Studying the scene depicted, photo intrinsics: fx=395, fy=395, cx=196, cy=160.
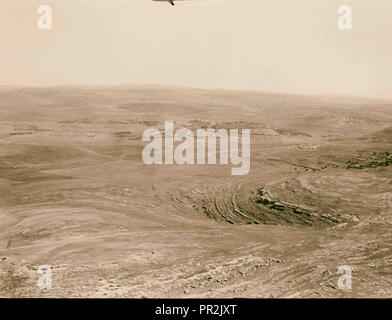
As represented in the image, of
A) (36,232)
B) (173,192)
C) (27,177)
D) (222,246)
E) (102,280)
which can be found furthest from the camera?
(27,177)

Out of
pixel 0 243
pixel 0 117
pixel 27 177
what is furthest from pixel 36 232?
pixel 0 117

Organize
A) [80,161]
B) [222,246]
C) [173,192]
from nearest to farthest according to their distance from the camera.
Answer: [222,246] → [173,192] → [80,161]

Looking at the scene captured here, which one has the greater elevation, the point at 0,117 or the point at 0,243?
the point at 0,117

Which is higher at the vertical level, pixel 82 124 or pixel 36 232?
pixel 82 124

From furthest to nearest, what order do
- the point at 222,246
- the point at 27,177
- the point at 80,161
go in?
the point at 80,161
the point at 27,177
the point at 222,246

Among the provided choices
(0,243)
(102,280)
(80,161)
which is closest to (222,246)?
(102,280)
